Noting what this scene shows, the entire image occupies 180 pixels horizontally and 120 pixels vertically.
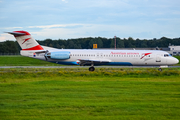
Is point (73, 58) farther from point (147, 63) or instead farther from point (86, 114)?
point (86, 114)

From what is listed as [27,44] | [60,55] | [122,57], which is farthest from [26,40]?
[122,57]

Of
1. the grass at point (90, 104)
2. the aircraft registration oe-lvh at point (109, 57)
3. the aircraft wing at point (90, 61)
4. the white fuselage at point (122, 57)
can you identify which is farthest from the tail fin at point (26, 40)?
the grass at point (90, 104)

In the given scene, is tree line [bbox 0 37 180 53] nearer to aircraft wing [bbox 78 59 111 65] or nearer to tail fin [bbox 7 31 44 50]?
tail fin [bbox 7 31 44 50]

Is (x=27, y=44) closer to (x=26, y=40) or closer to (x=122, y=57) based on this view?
(x=26, y=40)

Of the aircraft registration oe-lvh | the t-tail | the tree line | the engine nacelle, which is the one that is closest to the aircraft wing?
the aircraft registration oe-lvh

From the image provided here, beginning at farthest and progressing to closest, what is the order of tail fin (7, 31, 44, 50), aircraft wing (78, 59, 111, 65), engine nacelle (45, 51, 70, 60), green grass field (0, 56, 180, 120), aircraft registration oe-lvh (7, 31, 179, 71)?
1. tail fin (7, 31, 44, 50)
2. engine nacelle (45, 51, 70, 60)
3. aircraft registration oe-lvh (7, 31, 179, 71)
4. aircraft wing (78, 59, 111, 65)
5. green grass field (0, 56, 180, 120)

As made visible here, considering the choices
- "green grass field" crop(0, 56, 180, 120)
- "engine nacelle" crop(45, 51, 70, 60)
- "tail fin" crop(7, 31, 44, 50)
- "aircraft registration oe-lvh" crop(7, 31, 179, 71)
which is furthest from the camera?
"tail fin" crop(7, 31, 44, 50)

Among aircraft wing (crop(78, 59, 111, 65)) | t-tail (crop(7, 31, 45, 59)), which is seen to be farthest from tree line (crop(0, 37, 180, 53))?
aircraft wing (crop(78, 59, 111, 65))

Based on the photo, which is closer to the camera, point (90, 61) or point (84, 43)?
point (90, 61)

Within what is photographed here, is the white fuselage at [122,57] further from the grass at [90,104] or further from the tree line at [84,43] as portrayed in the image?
the tree line at [84,43]

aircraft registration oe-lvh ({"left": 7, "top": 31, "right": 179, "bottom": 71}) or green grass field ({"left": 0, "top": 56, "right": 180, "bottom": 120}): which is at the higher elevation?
aircraft registration oe-lvh ({"left": 7, "top": 31, "right": 179, "bottom": 71})

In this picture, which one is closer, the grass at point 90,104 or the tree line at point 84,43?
the grass at point 90,104

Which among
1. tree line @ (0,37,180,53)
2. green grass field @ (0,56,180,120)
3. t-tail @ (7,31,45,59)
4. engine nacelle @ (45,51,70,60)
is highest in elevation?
tree line @ (0,37,180,53)

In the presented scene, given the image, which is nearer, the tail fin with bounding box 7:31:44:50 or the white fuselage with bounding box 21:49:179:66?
the white fuselage with bounding box 21:49:179:66
